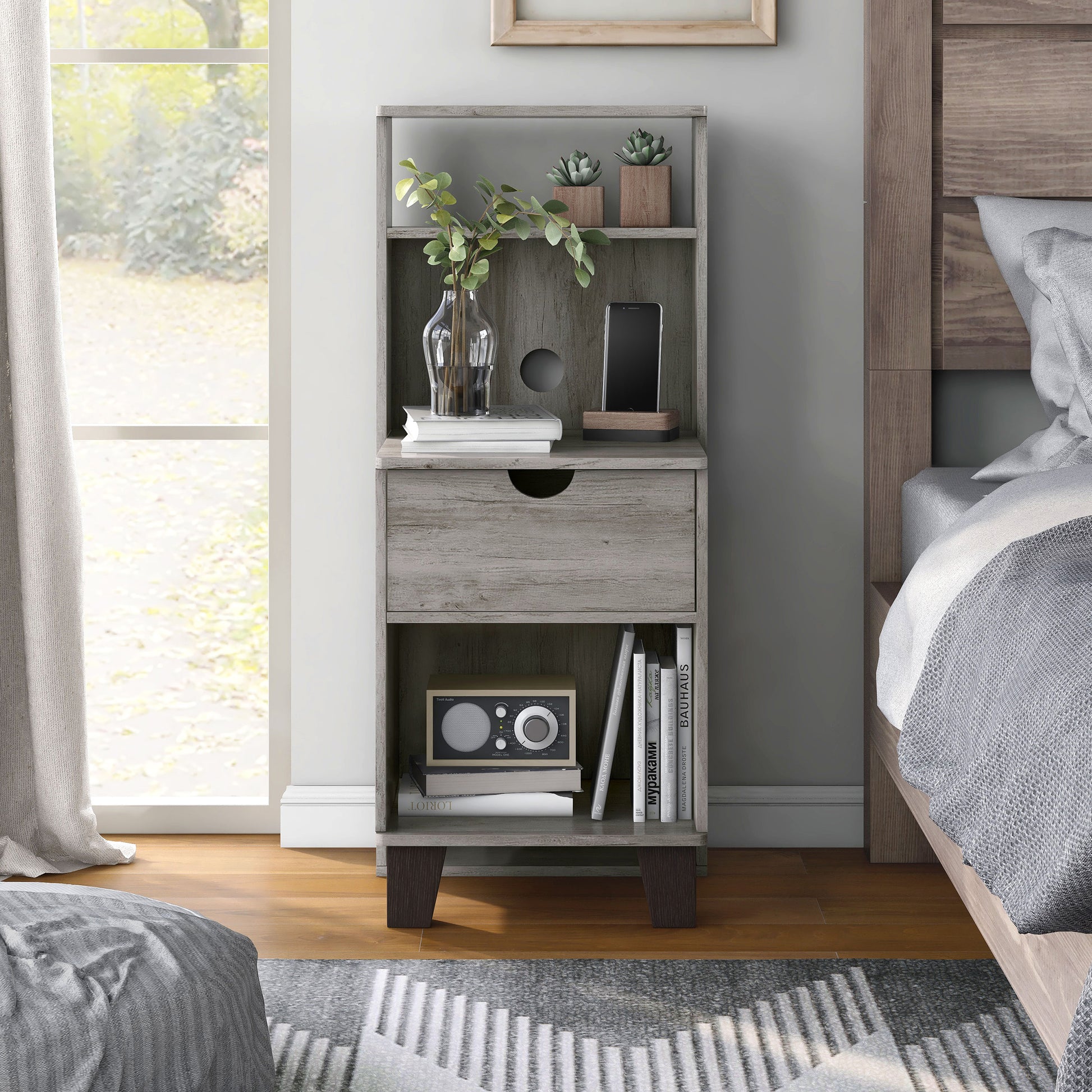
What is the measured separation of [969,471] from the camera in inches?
78.2

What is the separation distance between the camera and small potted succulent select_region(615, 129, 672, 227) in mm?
1957

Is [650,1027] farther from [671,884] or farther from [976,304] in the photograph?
[976,304]

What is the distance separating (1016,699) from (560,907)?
111cm

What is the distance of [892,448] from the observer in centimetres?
207

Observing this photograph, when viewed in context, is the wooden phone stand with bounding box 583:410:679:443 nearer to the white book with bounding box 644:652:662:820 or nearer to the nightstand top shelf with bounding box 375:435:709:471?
the nightstand top shelf with bounding box 375:435:709:471

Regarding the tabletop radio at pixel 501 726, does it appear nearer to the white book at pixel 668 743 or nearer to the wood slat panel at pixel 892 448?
the white book at pixel 668 743

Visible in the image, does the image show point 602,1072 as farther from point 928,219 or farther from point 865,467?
point 928,219

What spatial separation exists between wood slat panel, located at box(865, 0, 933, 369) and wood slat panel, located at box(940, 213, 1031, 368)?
4 cm

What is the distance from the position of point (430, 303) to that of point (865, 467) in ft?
2.76

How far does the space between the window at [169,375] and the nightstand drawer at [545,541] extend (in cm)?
59

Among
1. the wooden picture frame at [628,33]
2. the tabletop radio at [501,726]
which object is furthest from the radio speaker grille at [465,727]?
the wooden picture frame at [628,33]

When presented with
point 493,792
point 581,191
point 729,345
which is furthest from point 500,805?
point 581,191

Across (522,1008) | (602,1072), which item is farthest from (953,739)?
(522,1008)

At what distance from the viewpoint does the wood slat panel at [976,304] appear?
2.03 meters
